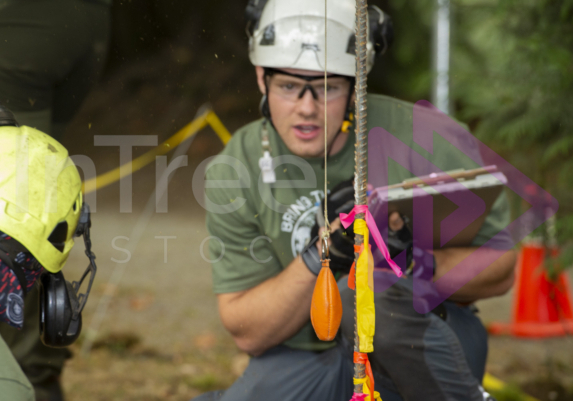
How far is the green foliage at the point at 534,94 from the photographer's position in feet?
7.33

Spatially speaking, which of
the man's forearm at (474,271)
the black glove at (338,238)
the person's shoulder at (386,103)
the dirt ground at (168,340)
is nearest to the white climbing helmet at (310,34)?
the person's shoulder at (386,103)

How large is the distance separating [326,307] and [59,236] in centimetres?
70

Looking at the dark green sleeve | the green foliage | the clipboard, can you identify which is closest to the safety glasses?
the dark green sleeve

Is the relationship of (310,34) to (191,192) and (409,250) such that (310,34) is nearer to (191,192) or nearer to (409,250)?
(409,250)

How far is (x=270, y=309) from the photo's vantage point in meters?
1.59

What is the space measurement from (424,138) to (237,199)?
60cm

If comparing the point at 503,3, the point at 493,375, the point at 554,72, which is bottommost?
the point at 493,375

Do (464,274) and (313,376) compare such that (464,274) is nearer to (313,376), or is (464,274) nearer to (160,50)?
(313,376)

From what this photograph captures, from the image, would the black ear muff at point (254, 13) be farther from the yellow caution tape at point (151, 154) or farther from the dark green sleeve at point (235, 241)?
the yellow caution tape at point (151, 154)

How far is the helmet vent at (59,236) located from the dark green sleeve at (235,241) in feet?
1.58

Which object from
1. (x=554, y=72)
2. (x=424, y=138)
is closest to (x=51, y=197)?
(x=424, y=138)

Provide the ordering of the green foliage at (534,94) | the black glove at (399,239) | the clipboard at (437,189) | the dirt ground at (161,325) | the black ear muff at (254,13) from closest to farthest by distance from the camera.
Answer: the clipboard at (437,189) < the black glove at (399,239) < the black ear muff at (254,13) < the green foliage at (534,94) < the dirt ground at (161,325)

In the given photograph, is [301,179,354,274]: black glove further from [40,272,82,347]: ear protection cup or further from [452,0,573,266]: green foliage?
[452,0,573,266]: green foliage

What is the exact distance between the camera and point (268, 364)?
5.67ft
